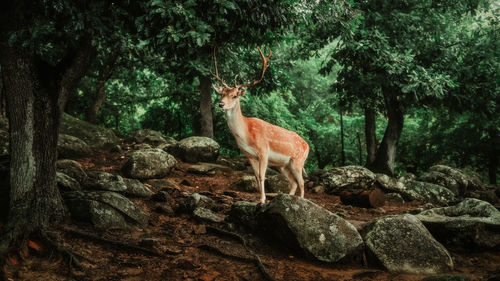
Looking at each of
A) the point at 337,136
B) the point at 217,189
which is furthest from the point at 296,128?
the point at 217,189

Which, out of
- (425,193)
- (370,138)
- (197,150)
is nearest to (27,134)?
(197,150)

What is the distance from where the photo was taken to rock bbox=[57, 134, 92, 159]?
9906 mm

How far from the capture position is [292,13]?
18.6 feet

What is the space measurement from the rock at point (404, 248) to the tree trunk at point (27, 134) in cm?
475

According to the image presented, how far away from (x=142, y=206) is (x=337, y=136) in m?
17.1

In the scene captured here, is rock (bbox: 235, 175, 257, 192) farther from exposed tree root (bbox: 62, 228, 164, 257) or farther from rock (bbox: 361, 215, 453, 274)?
exposed tree root (bbox: 62, 228, 164, 257)

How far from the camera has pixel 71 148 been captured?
33.2ft

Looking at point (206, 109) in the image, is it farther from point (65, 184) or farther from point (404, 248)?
point (404, 248)

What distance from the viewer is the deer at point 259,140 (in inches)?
269

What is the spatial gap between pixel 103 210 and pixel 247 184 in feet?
14.9

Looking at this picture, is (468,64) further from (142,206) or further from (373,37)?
(142,206)

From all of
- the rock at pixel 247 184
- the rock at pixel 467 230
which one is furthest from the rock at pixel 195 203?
the rock at pixel 467 230

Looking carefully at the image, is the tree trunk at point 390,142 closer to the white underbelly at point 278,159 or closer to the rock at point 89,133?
the white underbelly at point 278,159

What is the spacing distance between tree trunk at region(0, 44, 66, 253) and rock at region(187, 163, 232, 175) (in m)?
5.67
